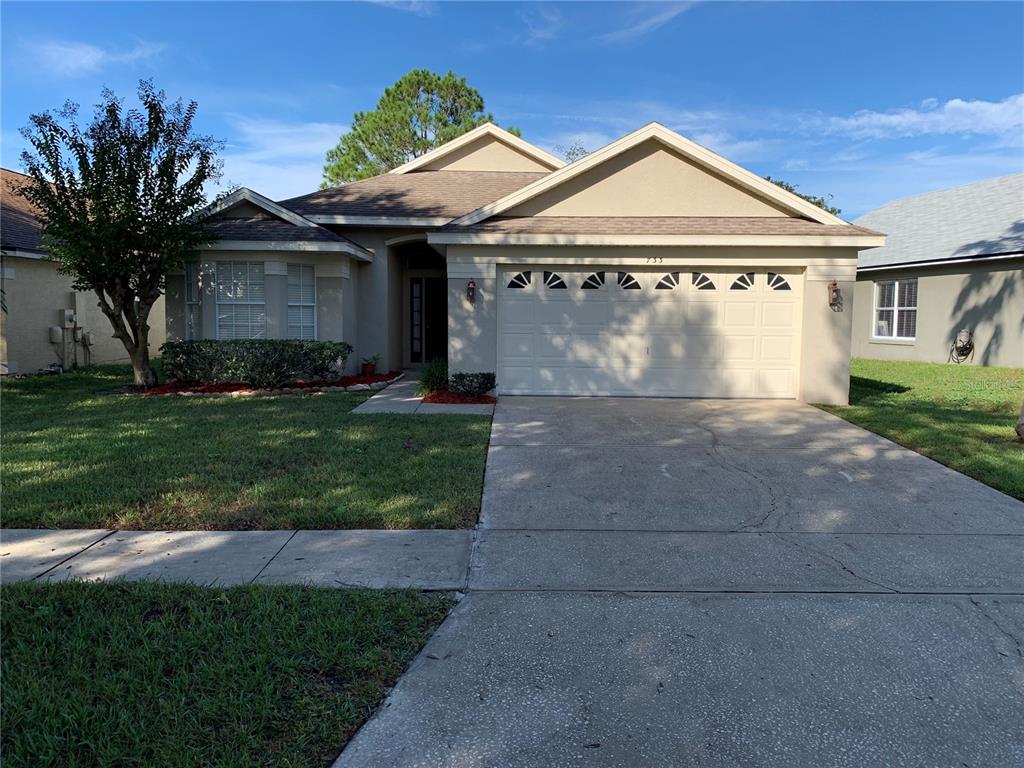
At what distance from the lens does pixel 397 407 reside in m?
10.8

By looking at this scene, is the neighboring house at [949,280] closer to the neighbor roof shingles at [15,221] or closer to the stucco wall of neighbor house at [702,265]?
the stucco wall of neighbor house at [702,265]

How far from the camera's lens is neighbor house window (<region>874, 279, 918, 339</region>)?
2128 cm

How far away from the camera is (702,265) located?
11.8m

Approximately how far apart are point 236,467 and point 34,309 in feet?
41.7

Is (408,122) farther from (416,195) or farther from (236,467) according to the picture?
(236,467)

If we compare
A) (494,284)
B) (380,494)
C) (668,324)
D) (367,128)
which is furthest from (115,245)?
(367,128)

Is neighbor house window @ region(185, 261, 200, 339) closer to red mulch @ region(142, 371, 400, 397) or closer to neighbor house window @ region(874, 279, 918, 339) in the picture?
red mulch @ region(142, 371, 400, 397)

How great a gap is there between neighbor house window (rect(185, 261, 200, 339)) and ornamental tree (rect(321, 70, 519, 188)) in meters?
22.2

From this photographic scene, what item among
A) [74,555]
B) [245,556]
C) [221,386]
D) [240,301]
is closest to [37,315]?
[240,301]

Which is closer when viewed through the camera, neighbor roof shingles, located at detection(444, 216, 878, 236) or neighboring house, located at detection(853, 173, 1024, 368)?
neighbor roof shingles, located at detection(444, 216, 878, 236)

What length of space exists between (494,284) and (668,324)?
3233 mm

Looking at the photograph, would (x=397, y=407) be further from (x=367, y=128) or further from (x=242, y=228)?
(x=367, y=128)

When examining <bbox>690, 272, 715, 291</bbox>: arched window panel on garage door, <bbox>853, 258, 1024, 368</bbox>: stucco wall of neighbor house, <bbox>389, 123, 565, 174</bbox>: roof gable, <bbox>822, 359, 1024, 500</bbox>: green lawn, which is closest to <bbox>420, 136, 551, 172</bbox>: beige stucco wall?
<bbox>389, 123, 565, 174</bbox>: roof gable

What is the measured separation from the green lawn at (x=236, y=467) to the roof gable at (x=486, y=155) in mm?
9889
